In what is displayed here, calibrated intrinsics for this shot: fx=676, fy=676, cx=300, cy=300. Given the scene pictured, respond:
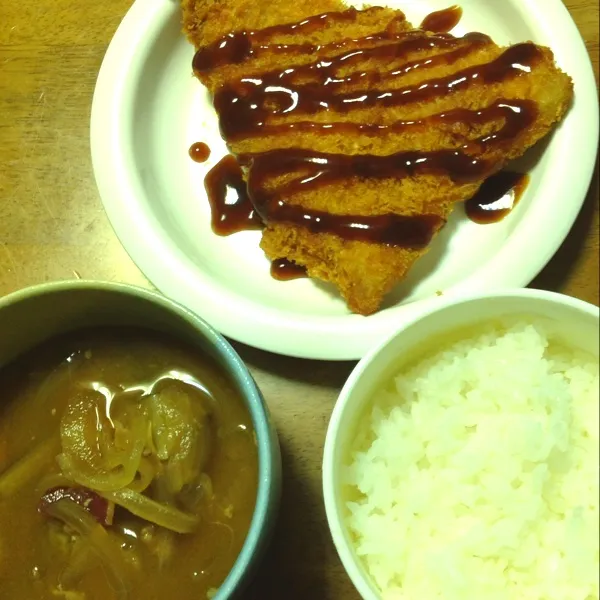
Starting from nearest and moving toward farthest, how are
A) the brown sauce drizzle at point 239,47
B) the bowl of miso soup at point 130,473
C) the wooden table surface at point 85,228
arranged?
the bowl of miso soup at point 130,473
the wooden table surface at point 85,228
the brown sauce drizzle at point 239,47

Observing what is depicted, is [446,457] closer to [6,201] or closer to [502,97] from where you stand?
[502,97]

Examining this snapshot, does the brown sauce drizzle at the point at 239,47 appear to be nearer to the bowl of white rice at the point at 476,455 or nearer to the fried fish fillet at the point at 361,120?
the fried fish fillet at the point at 361,120

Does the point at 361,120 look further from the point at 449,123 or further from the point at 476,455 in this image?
the point at 476,455

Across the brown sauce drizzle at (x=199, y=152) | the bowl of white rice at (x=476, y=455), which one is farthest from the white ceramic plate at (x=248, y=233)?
the bowl of white rice at (x=476, y=455)

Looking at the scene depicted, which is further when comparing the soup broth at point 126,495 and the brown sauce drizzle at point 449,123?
the brown sauce drizzle at point 449,123

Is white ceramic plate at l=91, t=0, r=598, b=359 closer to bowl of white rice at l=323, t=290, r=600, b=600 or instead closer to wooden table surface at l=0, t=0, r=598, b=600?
wooden table surface at l=0, t=0, r=598, b=600

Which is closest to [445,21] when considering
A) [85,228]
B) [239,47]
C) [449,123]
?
[449,123]

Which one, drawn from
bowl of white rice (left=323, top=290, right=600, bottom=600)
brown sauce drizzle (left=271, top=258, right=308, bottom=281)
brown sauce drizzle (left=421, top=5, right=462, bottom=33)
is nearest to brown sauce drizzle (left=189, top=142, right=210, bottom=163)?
brown sauce drizzle (left=271, top=258, right=308, bottom=281)

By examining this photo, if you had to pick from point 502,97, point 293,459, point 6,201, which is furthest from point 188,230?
point 502,97
